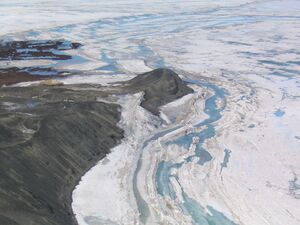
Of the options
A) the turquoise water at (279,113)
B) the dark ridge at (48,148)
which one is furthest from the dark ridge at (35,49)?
the turquoise water at (279,113)

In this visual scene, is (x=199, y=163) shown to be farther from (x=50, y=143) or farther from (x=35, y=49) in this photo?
(x=35, y=49)

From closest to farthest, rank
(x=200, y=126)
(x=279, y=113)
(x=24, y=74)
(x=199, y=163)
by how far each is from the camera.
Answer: (x=199, y=163)
(x=200, y=126)
(x=279, y=113)
(x=24, y=74)

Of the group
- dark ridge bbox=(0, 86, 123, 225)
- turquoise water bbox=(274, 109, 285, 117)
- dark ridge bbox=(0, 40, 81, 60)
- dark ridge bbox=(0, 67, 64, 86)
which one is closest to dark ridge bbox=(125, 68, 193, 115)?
dark ridge bbox=(0, 86, 123, 225)

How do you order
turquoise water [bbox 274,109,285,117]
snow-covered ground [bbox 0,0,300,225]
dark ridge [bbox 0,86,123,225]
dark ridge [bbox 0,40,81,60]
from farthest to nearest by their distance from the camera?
1. dark ridge [bbox 0,40,81,60]
2. turquoise water [bbox 274,109,285,117]
3. snow-covered ground [bbox 0,0,300,225]
4. dark ridge [bbox 0,86,123,225]

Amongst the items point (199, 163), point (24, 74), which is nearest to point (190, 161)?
point (199, 163)

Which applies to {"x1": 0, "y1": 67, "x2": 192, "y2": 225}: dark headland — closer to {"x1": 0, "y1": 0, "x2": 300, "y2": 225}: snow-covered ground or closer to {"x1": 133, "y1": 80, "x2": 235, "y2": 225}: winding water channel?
{"x1": 0, "y1": 0, "x2": 300, "y2": 225}: snow-covered ground

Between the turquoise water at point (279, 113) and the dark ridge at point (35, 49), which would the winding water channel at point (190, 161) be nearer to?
the turquoise water at point (279, 113)
